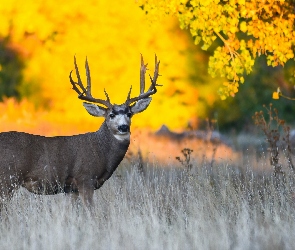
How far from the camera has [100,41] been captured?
19.9 metres

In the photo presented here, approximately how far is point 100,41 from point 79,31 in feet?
1.55

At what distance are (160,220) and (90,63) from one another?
1092cm

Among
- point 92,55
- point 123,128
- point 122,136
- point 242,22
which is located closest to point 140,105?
point 122,136

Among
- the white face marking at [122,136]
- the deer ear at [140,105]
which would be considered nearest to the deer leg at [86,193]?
the white face marking at [122,136]

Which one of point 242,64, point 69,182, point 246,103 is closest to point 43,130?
point 246,103

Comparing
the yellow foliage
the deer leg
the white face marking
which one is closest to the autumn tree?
the white face marking

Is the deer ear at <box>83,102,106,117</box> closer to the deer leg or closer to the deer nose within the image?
the deer nose

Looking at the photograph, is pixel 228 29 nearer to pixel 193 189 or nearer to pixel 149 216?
pixel 193 189

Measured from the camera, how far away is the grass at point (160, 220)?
8188 mm

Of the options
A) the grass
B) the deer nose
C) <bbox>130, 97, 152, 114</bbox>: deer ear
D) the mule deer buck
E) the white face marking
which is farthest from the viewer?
<bbox>130, 97, 152, 114</bbox>: deer ear

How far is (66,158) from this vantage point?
1039 cm

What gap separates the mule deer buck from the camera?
10.1 m

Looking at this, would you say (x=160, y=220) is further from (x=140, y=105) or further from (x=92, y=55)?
(x=92, y=55)

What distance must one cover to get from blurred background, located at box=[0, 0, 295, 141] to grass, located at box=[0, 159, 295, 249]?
28.3ft
